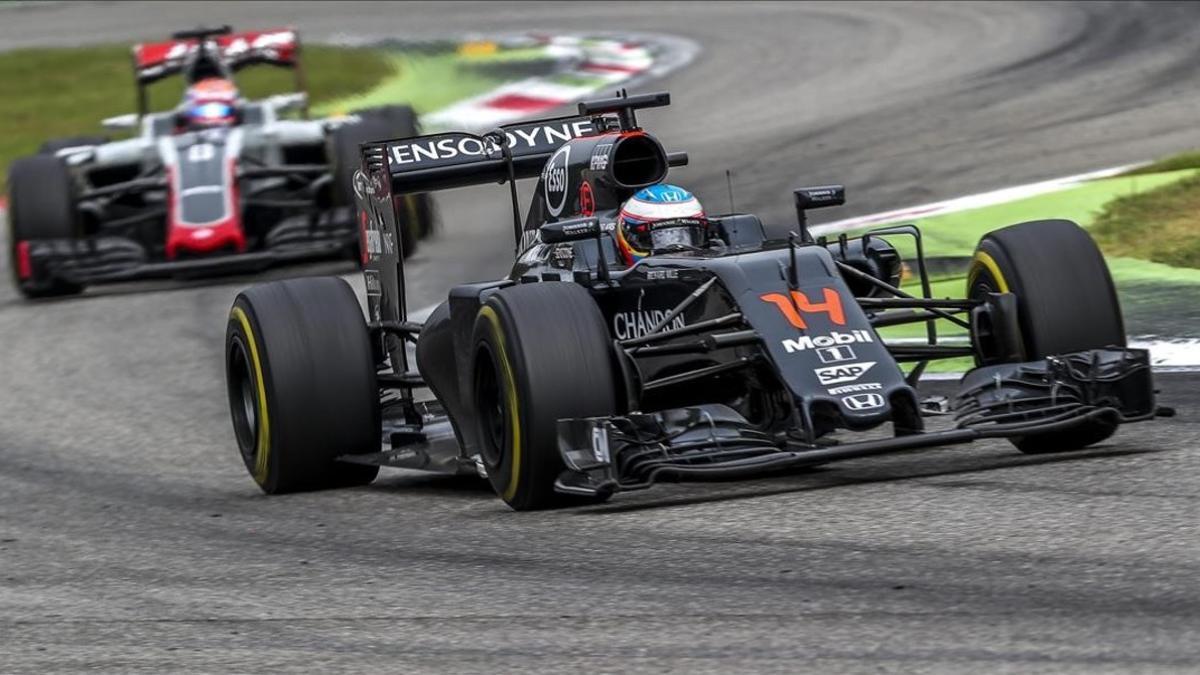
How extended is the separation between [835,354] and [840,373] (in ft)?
0.31

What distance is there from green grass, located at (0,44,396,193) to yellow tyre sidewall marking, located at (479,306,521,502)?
1777 cm

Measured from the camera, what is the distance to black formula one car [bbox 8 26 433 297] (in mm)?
16062

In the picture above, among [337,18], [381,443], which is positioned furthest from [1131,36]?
[381,443]

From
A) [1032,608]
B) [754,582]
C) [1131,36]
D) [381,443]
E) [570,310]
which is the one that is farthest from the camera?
[1131,36]

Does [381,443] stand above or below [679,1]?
below

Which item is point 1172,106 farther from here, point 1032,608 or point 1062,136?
point 1032,608

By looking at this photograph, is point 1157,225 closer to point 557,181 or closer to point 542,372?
point 557,181

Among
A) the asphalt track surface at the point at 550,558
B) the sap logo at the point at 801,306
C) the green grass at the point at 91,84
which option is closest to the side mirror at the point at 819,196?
the sap logo at the point at 801,306

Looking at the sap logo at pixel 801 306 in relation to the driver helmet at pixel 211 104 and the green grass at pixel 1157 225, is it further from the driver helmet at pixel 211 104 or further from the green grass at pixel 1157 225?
the driver helmet at pixel 211 104

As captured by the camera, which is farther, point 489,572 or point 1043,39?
point 1043,39

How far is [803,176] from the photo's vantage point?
17.5 metres

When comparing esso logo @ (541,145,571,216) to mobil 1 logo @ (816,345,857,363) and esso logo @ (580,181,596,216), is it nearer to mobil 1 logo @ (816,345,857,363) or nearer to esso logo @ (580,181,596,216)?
esso logo @ (580,181,596,216)

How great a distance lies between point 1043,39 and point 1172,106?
16.0ft

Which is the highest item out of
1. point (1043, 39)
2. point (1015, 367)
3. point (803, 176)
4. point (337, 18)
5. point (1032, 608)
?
point (337, 18)
